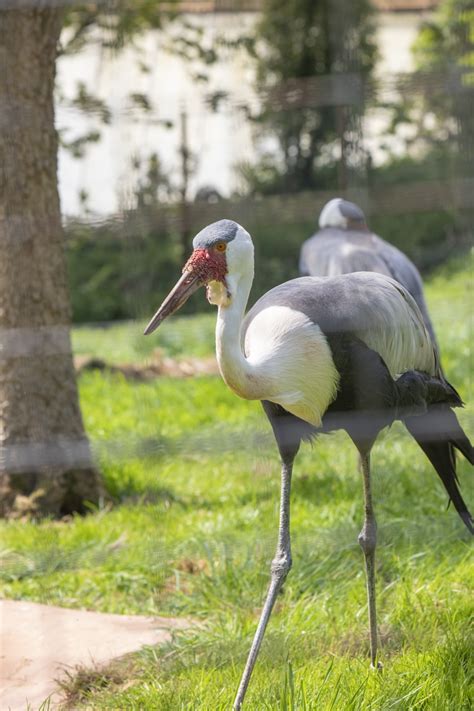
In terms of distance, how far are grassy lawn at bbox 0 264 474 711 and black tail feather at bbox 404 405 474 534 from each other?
280 millimetres

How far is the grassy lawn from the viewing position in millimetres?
2270

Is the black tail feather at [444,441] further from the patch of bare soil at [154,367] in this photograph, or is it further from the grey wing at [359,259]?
the patch of bare soil at [154,367]

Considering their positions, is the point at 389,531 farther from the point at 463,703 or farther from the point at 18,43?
the point at 18,43

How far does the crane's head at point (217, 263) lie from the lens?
7.23ft

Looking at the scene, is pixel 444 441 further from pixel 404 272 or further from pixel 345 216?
pixel 345 216

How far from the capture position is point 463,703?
2.17 meters

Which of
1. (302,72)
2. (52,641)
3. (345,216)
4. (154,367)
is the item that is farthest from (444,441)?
(302,72)

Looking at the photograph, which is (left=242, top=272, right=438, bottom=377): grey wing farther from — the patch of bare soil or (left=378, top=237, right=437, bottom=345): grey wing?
the patch of bare soil

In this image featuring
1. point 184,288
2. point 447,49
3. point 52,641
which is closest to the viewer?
point 184,288

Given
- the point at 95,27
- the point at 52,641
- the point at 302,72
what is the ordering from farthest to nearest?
the point at 302,72 → the point at 95,27 → the point at 52,641

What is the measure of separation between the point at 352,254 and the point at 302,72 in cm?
631

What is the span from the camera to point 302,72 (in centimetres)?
980

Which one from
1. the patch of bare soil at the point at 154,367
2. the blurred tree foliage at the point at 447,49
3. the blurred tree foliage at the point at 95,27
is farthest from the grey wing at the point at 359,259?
the blurred tree foliage at the point at 447,49

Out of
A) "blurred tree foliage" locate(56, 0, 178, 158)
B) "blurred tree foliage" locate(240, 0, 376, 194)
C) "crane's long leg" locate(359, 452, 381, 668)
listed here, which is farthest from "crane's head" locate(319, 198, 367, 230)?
"blurred tree foliage" locate(240, 0, 376, 194)
